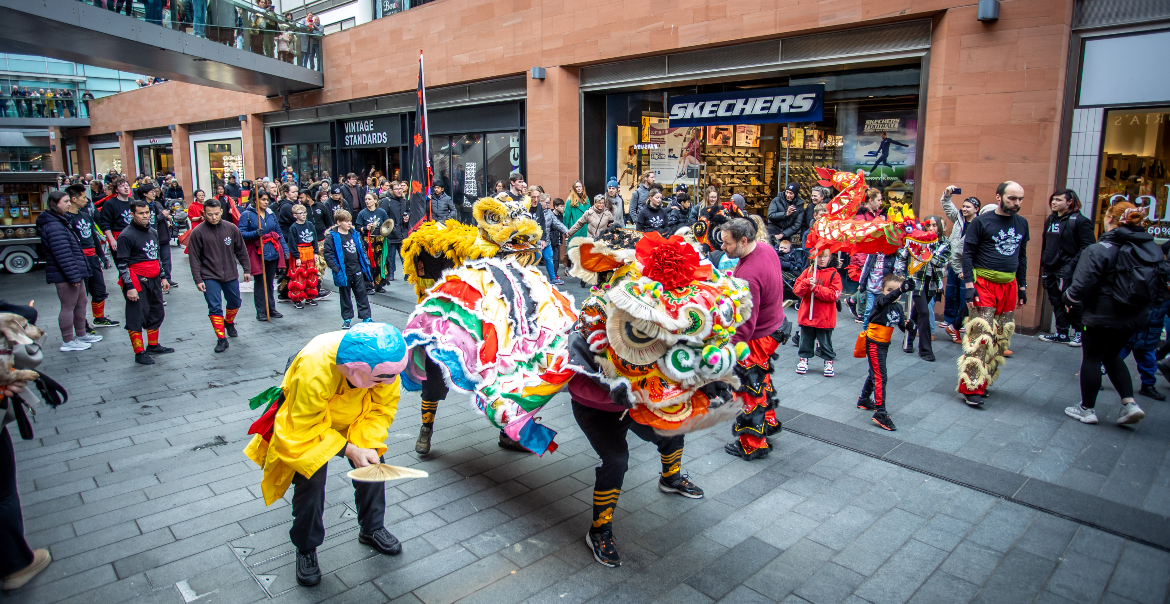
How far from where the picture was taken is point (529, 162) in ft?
49.8

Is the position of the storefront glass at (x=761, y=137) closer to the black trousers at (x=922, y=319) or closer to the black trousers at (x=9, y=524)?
the black trousers at (x=922, y=319)

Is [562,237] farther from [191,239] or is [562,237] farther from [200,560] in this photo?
[200,560]

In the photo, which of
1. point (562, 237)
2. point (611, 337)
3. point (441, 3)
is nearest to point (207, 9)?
point (441, 3)

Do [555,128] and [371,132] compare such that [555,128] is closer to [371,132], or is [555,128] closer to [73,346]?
[371,132]

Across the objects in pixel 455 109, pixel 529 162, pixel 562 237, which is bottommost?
pixel 562 237

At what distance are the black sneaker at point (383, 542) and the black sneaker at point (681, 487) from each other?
176 cm

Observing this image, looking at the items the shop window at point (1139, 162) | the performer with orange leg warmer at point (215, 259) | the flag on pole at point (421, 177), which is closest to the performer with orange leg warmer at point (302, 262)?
the performer with orange leg warmer at point (215, 259)

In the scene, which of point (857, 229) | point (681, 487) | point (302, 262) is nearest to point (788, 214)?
point (857, 229)

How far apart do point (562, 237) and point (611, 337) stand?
33.1 ft

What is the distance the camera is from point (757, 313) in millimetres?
4727

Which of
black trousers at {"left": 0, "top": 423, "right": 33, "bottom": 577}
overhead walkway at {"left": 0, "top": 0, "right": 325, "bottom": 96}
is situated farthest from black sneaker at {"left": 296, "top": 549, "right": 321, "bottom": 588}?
overhead walkway at {"left": 0, "top": 0, "right": 325, "bottom": 96}

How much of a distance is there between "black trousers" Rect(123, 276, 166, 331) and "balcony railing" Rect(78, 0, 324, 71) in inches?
394

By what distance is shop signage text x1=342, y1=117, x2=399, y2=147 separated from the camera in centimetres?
1905

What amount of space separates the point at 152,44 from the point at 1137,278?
18681mm
